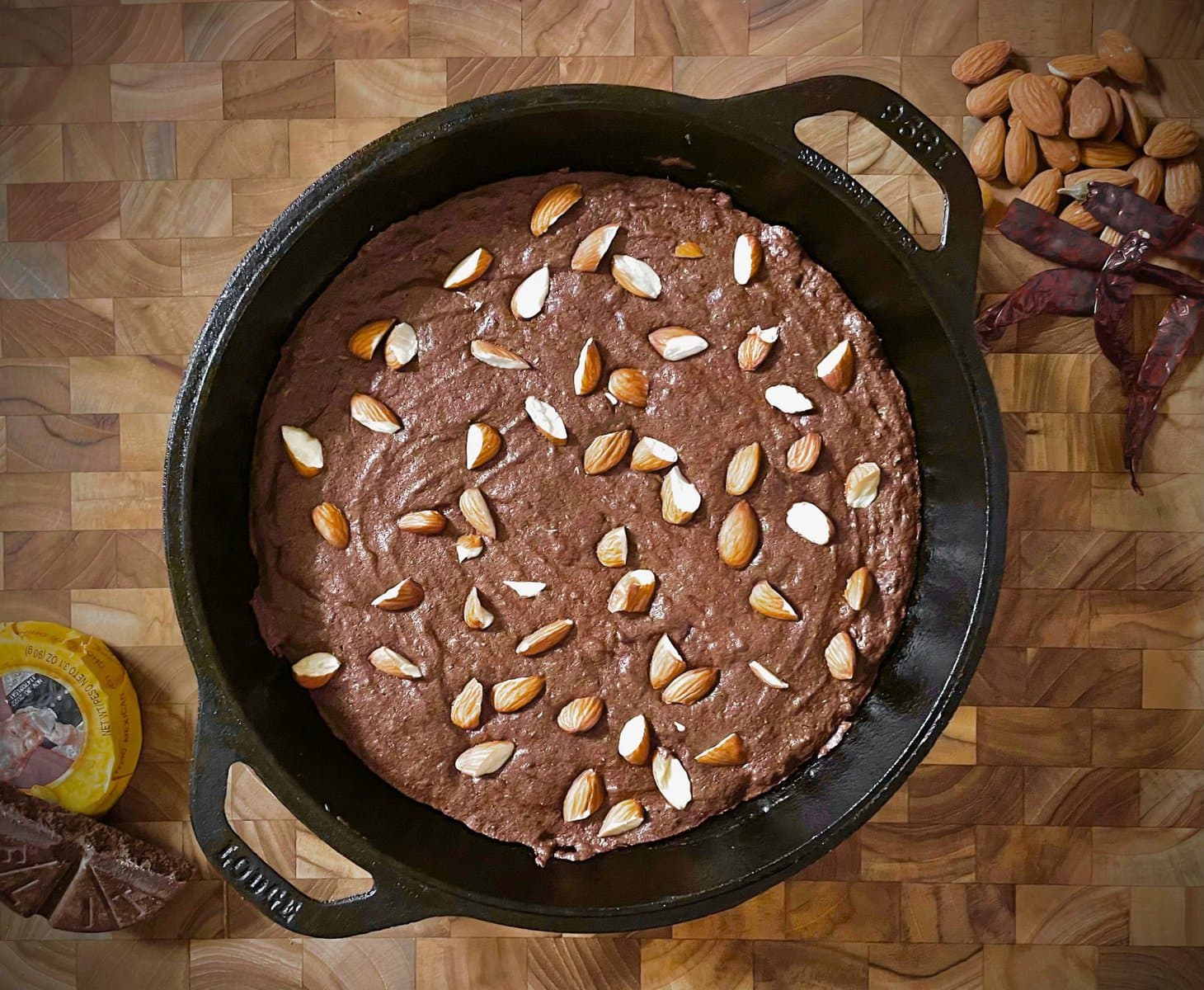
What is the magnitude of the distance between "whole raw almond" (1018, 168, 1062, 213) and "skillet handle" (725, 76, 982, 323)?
1.13 ft

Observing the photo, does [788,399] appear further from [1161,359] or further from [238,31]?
[238,31]

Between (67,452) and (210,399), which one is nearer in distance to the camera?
(210,399)

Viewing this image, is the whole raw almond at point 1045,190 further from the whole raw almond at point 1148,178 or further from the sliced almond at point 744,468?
the sliced almond at point 744,468

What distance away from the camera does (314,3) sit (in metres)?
1.44

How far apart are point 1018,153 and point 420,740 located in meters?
1.21

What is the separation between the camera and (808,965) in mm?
1510

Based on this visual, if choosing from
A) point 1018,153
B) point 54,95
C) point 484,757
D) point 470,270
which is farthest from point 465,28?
point 484,757

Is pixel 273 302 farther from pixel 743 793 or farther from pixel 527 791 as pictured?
pixel 743 793

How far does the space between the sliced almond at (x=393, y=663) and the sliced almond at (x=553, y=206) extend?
1.94ft

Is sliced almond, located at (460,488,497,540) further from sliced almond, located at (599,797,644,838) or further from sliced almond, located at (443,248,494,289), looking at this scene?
sliced almond, located at (599,797,644,838)

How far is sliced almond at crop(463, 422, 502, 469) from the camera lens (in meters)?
1.28

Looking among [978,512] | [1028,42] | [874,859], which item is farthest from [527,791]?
[1028,42]

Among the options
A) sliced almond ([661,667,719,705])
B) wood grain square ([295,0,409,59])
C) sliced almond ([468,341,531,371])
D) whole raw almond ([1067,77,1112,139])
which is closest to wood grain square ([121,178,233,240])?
wood grain square ([295,0,409,59])

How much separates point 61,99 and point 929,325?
1.31m
